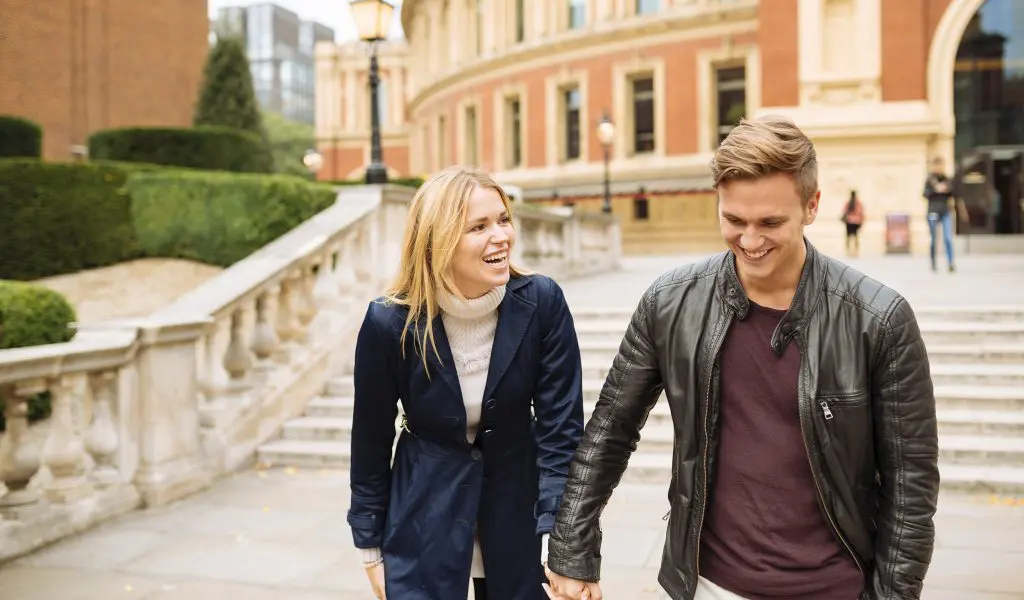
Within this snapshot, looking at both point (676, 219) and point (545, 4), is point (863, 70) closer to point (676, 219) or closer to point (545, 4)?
point (676, 219)

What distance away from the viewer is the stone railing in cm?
511

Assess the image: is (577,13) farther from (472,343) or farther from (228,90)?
(472,343)

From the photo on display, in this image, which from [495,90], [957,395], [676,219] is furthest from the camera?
[495,90]

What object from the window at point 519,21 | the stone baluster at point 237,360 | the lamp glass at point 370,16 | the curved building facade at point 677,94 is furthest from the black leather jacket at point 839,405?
the window at point 519,21

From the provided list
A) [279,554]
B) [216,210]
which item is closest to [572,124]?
[216,210]

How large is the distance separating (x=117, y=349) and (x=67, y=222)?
7.77m

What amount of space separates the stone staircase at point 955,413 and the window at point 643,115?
25672mm

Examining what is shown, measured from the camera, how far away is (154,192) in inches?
500

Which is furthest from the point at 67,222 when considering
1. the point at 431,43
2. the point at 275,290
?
the point at 431,43

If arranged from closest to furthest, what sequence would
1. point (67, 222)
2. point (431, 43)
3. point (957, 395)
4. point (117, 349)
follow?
point (117, 349), point (957, 395), point (67, 222), point (431, 43)

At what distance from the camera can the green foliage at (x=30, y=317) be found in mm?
6719

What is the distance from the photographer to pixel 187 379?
6.07 metres

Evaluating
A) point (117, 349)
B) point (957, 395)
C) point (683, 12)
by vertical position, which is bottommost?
point (957, 395)

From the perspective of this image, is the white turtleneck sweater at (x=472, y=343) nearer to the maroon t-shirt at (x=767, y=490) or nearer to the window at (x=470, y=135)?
the maroon t-shirt at (x=767, y=490)
